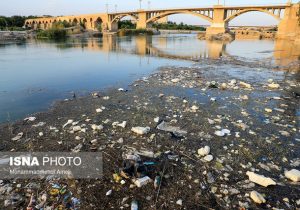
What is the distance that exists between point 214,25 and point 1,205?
60.0 m

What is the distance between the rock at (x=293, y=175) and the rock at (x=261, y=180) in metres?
0.35

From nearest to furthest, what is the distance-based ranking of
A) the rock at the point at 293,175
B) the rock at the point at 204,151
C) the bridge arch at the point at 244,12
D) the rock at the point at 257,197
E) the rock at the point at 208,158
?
the rock at the point at 257,197
the rock at the point at 293,175
the rock at the point at 208,158
the rock at the point at 204,151
the bridge arch at the point at 244,12

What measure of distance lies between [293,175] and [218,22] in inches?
2325

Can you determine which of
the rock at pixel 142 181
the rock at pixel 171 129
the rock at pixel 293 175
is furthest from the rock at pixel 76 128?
the rock at pixel 293 175

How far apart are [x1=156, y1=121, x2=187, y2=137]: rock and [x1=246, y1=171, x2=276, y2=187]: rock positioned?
1519 millimetres

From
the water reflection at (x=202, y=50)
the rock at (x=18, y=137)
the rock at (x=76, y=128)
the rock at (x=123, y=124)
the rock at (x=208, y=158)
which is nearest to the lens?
the rock at (x=208, y=158)

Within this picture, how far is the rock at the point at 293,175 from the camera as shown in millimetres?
3057

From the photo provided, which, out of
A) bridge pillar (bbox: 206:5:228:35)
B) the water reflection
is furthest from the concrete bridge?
the water reflection

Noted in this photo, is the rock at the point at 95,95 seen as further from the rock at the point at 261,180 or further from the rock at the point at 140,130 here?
the rock at the point at 261,180

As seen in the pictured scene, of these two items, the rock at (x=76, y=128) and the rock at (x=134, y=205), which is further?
the rock at (x=76, y=128)

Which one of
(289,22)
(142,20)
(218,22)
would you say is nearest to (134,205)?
(289,22)

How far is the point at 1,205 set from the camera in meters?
2.56

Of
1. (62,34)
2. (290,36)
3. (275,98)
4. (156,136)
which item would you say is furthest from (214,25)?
(156,136)

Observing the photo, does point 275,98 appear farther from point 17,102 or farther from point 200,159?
point 17,102
